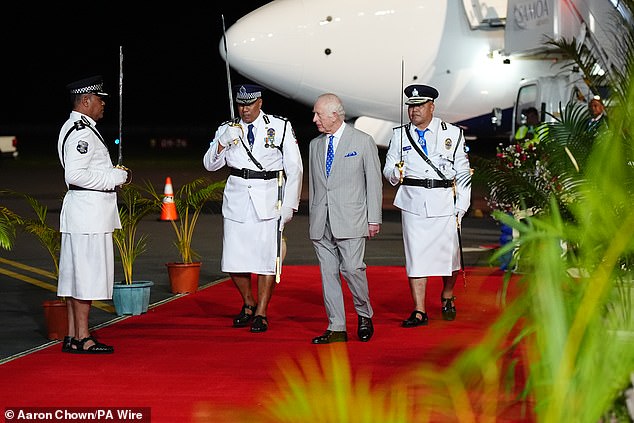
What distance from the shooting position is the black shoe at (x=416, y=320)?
9155mm

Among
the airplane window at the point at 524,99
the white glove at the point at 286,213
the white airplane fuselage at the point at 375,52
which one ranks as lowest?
the white glove at the point at 286,213

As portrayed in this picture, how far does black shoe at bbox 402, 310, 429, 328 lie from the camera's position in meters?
9.16

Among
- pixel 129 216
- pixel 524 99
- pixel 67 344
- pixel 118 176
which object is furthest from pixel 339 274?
pixel 524 99

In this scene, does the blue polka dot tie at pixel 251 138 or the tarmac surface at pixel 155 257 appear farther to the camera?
the tarmac surface at pixel 155 257

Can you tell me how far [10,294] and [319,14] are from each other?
828cm

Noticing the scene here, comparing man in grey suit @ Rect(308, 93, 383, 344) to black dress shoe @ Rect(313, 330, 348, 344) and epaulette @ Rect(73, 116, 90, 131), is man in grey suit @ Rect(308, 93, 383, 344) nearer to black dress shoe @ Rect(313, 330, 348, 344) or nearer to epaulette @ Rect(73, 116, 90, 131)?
black dress shoe @ Rect(313, 330, 348, 344)

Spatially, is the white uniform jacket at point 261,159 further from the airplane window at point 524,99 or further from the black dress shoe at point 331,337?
the airplane window at point 524,99

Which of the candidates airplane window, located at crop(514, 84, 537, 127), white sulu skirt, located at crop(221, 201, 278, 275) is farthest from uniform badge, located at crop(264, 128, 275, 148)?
airplane window, located at crop(514, 84, 537, 127)

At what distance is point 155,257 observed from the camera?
1396 centimetres

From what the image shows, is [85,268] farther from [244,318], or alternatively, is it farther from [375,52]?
[375,52]

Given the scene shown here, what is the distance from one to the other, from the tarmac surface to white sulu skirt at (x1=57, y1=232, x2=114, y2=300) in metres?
0.51

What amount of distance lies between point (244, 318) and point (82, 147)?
1884 millimetres

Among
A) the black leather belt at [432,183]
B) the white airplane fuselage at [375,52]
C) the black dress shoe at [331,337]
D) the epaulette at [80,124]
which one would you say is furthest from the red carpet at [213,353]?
the white airplane fuselage at [375,52]

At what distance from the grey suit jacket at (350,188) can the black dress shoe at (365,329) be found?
55 cm
